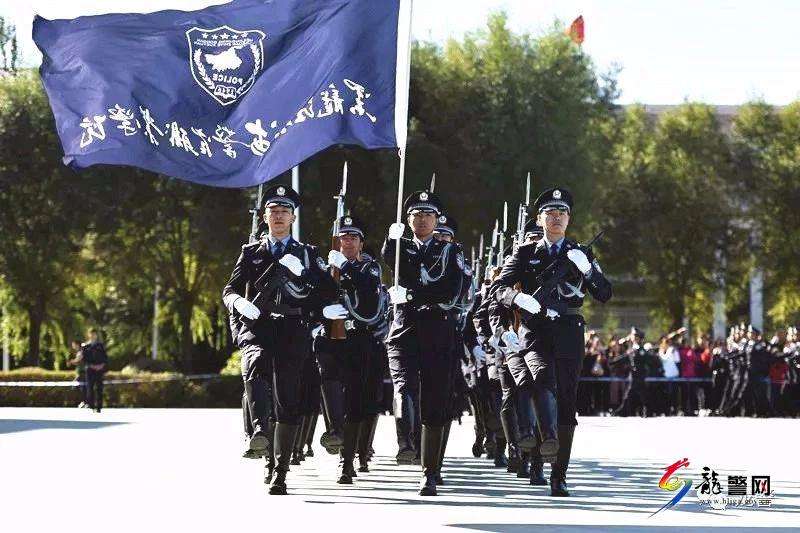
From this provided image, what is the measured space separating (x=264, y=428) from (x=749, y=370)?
2256 centimetres

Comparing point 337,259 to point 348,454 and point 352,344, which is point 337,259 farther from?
point 348,454

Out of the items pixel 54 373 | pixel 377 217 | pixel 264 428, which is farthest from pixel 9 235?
pixel 264 428

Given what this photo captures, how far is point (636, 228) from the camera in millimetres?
53844

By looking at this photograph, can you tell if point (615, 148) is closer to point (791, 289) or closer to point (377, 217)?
point (791, 289)

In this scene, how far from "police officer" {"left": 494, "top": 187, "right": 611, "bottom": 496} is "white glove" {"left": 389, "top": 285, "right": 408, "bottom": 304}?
2.33ft

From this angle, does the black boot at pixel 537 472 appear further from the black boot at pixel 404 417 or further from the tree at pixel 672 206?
the tree at pixel 672 206

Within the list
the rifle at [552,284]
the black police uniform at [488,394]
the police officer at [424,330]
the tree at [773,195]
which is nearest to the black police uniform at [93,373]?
the black police uniform at [488,394]

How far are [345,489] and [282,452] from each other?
830mm

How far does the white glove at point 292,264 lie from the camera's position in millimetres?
12500

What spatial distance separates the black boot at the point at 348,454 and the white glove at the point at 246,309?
2.02 m

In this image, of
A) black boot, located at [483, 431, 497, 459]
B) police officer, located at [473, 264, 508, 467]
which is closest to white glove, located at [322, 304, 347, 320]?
police officer, located at [473, 264, 508, 467]

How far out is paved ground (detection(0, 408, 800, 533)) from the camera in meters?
10.6

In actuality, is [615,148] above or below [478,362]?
above

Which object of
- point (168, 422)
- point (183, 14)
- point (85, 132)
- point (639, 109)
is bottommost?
point (168, 422)
